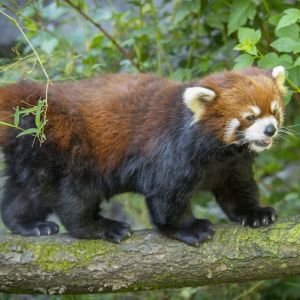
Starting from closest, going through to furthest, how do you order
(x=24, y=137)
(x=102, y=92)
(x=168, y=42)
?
(x=24, y=137), (x=102, y=92), (x=168, y=42)

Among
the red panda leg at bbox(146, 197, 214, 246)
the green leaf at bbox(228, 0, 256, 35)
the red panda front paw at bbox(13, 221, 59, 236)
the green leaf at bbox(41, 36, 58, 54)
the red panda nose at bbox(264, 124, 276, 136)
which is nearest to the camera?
the red panda nose at bbox(264, 124, 276, 136)

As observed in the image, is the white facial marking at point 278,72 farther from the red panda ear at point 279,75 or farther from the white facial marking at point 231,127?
the white facial marking at point 231,127

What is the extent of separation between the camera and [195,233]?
2.97m

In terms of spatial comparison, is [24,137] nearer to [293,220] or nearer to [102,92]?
[102,92]

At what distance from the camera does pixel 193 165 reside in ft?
9.75

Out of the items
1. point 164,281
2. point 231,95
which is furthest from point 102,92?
point 164,281

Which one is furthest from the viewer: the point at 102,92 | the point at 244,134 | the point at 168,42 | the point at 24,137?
the point at 168,42

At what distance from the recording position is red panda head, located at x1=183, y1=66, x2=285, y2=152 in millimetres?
2805

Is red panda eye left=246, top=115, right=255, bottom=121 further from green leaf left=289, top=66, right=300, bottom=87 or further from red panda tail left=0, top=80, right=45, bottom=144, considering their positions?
red panda tail left=0, top=80, right=45, bottom=144

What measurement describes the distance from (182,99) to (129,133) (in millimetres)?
357

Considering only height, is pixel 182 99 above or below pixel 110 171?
above

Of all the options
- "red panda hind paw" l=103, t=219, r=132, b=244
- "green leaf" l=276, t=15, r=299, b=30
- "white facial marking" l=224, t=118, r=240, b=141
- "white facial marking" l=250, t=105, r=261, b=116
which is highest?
"green leaf" l=276, t=15, r=299, b=30

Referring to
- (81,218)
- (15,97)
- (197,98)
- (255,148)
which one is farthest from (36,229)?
(255,148)

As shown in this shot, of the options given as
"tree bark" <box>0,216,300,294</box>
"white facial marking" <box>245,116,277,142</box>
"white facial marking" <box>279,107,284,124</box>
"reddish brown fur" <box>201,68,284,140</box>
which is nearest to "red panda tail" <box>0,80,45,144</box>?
"tree bark" <box>0,216,300,294</box>
